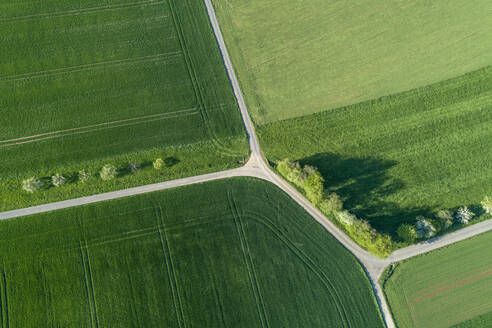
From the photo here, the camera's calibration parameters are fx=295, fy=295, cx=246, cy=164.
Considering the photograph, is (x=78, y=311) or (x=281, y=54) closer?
(x=78, y=311)

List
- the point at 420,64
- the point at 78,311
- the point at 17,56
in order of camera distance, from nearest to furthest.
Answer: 1. the point at 78,311
2. the point at 17,56
3. the point at 420,64

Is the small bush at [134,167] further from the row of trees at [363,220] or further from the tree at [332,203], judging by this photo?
the tree at [332,203]

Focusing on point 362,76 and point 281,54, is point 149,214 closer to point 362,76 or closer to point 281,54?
point 281,54

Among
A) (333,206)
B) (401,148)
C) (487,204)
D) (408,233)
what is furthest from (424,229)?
(333,206)

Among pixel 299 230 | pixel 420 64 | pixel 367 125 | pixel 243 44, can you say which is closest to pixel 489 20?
pixel 420 64

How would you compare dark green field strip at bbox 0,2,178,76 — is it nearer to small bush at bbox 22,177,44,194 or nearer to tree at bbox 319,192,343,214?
small bush at bbox 22,177,44,194

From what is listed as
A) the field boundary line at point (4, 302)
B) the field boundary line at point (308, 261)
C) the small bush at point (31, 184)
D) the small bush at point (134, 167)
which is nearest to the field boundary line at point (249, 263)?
the field boundary line at point (308, 261)
